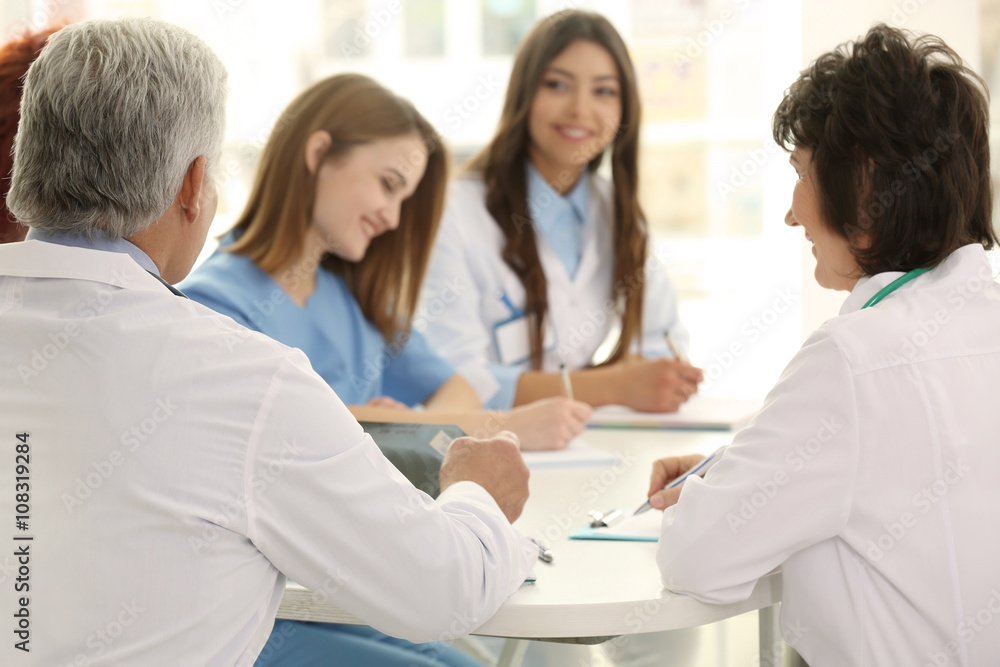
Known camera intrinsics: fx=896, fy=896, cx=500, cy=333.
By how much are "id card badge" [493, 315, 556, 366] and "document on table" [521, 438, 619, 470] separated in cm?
72

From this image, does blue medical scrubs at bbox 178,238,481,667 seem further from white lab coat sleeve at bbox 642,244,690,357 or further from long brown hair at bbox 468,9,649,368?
white lab coat sleeve at bbox 642,244,690,357

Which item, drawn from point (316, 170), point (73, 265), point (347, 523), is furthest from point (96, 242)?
point (316, 170)

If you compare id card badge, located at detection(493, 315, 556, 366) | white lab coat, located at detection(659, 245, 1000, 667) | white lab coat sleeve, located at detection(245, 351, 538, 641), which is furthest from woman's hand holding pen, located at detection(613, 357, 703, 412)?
white lab coat sleeve, located at detection(245, 351, 538, 641)

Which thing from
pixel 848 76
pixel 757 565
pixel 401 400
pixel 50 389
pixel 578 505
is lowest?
pixel 401 400

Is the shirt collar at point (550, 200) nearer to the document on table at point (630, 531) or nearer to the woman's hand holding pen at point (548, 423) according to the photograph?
the woman's hand holding pen at point (548, 423)

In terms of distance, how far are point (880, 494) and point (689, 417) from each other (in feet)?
3.12

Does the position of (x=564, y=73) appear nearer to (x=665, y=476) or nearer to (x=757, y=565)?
(x=665, y=476)

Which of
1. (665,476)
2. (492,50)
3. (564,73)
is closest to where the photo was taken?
(665,476)

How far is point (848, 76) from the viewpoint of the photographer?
37.5 inches

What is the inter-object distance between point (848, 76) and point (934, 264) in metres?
0.22

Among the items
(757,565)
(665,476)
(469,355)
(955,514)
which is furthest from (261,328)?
A: (955,514)

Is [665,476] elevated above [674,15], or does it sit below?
below

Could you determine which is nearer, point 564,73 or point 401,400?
point 401,400

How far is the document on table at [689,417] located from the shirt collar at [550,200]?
0.62 m
